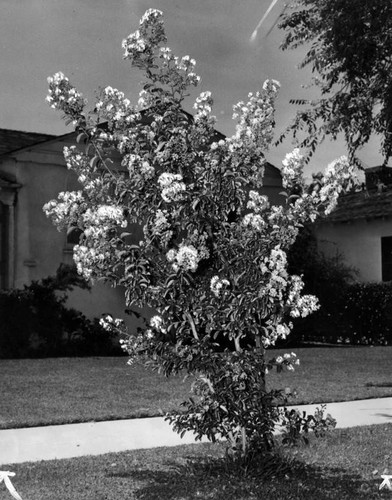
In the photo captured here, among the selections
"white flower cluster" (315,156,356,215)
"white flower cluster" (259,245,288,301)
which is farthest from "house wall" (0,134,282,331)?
"white flower cluster" (259,245,288,301)

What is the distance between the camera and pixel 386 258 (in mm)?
25344

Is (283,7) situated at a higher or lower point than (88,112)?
higher

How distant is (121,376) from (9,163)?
27.3ft

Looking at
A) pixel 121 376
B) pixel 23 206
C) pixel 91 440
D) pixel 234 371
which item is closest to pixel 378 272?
pixel 23 206

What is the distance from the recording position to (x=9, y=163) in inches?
775

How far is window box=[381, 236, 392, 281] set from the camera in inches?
994

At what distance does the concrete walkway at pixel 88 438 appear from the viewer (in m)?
7.14

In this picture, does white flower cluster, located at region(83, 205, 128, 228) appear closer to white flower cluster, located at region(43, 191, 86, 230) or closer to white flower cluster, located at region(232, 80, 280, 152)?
white flower cluster, located at region(43, 191, 86, 230)


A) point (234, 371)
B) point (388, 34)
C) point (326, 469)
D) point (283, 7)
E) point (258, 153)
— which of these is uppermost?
point (283, 7)

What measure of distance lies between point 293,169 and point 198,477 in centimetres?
236

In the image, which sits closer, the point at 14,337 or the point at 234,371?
the point at 234,371

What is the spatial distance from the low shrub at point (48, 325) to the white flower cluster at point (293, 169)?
37.3ft

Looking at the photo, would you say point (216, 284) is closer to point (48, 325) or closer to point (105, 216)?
point (105, 216)

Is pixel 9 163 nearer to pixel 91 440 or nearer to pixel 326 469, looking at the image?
pixel 91 440
